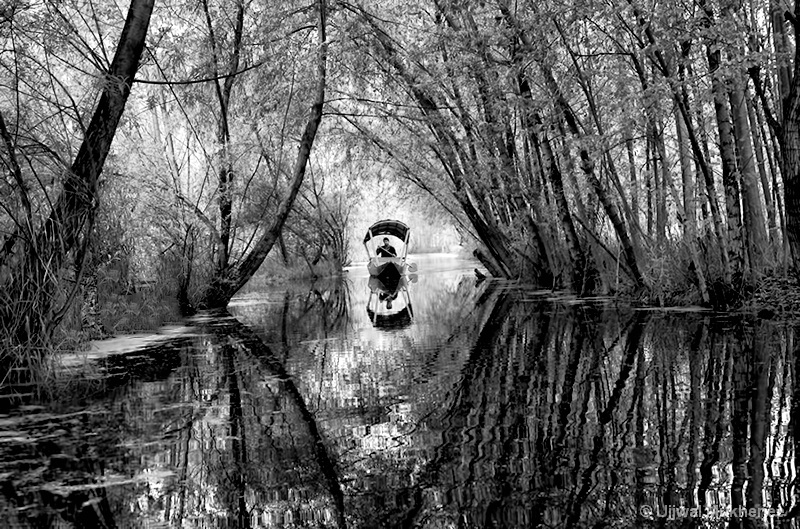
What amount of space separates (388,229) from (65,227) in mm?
25258

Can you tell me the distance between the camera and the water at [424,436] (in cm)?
245

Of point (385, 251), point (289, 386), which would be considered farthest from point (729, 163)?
point (385, 251)

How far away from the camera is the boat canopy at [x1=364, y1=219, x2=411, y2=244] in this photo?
2958cm

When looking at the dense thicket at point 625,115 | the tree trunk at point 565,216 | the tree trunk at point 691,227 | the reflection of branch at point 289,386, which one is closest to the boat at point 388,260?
the dense thicket at point 625,115

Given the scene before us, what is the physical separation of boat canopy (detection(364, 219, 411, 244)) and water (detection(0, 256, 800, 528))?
22.8 meters

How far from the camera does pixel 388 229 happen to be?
30.2 metres

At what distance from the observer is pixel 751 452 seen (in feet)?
9.37

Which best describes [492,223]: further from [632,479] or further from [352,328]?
[632,479]

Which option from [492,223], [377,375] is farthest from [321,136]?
[377,375]

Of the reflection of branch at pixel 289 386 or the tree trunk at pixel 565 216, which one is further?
the tree trunk at pixel 565 216

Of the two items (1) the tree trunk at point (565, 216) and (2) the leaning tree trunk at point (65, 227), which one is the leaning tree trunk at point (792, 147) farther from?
(2) the leaning tree trunk at point (65, 227)

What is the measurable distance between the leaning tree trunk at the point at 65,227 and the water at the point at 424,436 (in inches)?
23.1

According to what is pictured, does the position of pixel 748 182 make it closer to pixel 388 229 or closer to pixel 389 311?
pixel 389 311

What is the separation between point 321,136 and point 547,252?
771 cm
